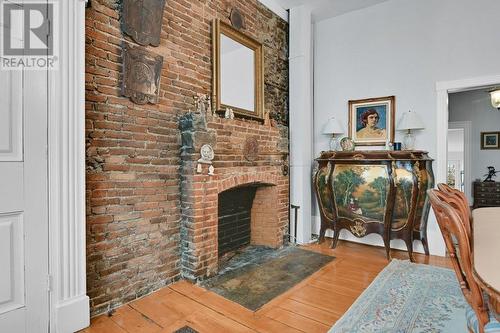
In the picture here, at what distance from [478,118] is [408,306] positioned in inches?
230

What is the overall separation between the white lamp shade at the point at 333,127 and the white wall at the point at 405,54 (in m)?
0.20

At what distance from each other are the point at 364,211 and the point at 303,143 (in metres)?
1.15

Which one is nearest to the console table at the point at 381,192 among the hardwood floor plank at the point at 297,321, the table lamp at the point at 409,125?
the table lamp at the point at 409,125

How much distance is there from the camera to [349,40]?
400 cm

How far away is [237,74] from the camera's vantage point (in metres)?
3.24

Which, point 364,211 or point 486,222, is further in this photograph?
point 364,211

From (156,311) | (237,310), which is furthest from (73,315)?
(237,310)

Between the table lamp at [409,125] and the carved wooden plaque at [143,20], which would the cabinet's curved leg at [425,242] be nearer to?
the table lamp at [409,125]

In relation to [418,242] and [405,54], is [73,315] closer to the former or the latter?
[418,242]

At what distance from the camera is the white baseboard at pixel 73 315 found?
5.84ft

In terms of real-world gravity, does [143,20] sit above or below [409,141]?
above

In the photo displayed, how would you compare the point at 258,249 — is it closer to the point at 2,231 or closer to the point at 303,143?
the point at 303,143

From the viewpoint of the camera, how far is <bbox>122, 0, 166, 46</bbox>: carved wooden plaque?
2.20 metres

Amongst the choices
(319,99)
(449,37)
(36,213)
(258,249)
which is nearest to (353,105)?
(319,99)
